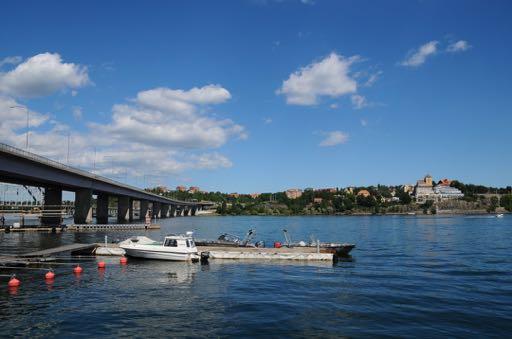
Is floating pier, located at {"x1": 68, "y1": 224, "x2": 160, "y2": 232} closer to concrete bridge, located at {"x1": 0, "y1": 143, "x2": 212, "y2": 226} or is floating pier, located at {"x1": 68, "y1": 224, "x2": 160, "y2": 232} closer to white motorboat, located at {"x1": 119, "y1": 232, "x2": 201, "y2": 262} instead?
concrete bridge, located at {"x1": 0, "y1": 143, "x2": 212, "y2": 226}

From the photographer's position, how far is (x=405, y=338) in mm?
21281

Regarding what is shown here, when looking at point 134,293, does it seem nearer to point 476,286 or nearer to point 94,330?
point 94,330

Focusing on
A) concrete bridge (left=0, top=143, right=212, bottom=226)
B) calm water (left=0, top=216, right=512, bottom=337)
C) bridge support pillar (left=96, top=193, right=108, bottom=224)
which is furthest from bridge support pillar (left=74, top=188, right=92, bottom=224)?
calm water (left=0, top=216, right=512, bottom=337)

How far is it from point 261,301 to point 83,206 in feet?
326

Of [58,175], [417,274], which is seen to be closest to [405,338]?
[417,274]

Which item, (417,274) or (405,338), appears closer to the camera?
(405,338)

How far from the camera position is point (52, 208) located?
110 metres

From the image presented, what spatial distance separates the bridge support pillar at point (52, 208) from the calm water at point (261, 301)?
6508cm

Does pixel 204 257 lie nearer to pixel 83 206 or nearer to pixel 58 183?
pixel 58 183

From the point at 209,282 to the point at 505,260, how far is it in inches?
1459

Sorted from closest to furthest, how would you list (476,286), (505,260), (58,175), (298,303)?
(298,303) → (476,286) → (505,260) → (58,175)

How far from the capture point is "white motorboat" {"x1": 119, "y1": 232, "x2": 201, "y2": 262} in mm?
45781

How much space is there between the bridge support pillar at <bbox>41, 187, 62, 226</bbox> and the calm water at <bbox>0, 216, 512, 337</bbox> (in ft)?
214

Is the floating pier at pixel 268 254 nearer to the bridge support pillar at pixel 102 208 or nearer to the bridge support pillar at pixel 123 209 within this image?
the bridge support pillar at pixel 102 208
